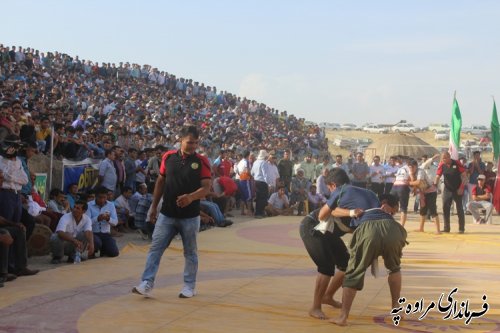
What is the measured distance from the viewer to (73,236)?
1021cm

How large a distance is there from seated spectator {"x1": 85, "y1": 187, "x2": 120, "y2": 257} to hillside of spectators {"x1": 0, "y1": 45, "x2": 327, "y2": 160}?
2.04m

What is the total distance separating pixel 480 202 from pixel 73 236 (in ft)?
38.7

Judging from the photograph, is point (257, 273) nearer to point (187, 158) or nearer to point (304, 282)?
point (304, 282)

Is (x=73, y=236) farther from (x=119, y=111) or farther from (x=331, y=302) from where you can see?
(x=119, y=111)

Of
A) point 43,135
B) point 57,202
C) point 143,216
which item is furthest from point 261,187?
point 57,202

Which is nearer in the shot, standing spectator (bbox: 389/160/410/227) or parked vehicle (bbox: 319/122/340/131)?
standing spectator (bbox: 389/160/410/227)

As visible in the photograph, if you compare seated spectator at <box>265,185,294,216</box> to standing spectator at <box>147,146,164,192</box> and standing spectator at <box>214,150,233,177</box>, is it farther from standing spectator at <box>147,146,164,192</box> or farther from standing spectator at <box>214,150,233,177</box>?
standing spectator at <box>147,146,164,192</box>

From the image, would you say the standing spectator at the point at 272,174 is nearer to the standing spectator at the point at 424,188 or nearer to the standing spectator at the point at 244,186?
the standing spectator at the point at 244,186

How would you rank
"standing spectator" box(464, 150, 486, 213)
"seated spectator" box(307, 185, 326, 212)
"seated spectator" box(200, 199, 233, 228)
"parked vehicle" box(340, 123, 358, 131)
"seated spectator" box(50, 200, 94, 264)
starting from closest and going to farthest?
"seated spectator" box(50, 200, 94, 264) < "seated spectator" box(200, 199, 233, 228) < "seated spectator" box(307, 185, 326, 212) < "standing spectator" box(464, 150, 486, 213) < "parked vehicle" box(340, 123, 358, 131)

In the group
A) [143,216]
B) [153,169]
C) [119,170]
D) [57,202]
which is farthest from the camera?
[153,169]

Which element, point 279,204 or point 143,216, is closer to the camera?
point 143,216

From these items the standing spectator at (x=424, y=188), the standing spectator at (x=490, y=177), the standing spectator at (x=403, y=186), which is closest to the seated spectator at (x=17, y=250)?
the standing spectator at (x=424, y=188)

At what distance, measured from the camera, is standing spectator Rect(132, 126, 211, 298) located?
766 centimetres

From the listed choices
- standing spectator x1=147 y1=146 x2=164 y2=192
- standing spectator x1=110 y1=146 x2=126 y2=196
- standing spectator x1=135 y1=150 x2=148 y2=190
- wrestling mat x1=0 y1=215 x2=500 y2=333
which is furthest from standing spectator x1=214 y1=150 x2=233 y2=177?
wrestling mat x1=0 y1=215 x2=500 y2=333
